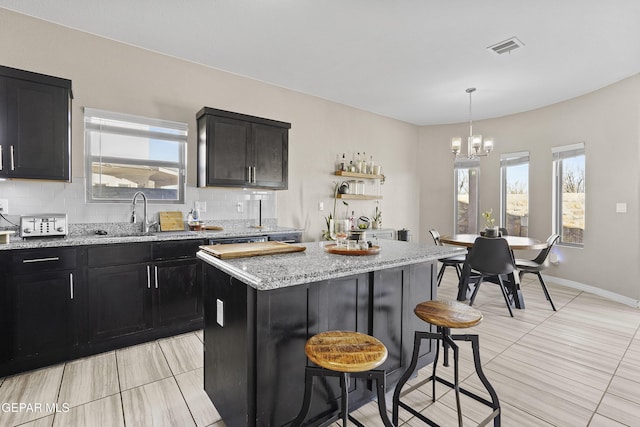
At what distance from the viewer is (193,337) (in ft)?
10.1

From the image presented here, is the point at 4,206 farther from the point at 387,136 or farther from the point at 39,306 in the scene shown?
the point at 387,136

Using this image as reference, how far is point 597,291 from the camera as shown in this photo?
4594 millimetres

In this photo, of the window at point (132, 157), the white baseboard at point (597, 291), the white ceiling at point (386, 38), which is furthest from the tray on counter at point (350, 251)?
the white baseboard at point (597, 291)

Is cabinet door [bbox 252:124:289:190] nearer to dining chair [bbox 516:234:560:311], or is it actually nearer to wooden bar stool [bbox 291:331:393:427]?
wooden bar stool [bbox 291:331:393:427]

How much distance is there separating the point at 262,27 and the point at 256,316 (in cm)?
277

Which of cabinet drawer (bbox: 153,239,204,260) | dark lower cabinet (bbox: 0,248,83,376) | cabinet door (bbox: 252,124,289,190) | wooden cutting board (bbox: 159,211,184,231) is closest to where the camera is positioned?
dark lower cabinet (bbox: 0,248,83,376)

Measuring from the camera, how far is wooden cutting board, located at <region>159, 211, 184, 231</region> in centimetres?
340

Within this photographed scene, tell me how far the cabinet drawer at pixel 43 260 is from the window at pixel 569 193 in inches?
263

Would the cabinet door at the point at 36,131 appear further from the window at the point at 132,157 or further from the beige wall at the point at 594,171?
the beige wall at the point at 594,171

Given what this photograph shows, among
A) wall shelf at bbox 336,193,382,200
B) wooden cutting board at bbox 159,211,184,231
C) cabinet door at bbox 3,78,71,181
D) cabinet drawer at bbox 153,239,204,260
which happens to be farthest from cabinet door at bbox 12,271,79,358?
wall shelf at bbox 336,193,382,200

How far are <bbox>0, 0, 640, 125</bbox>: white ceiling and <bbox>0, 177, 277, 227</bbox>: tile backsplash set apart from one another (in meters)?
1.58

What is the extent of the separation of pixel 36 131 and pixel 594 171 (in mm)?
6915

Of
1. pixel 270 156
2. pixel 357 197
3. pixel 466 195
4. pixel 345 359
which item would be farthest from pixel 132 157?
pixel 466 195

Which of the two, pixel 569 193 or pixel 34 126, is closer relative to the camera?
pixel 34 126
